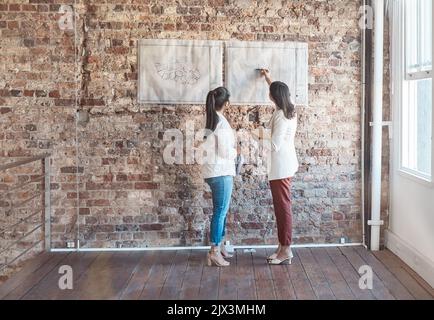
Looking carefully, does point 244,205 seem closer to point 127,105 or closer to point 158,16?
point 127,105

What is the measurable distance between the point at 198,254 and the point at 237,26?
2.30 metres

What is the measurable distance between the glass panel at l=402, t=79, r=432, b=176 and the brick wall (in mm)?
493

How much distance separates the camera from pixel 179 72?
4855mm

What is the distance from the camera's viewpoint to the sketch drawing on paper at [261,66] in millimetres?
4863

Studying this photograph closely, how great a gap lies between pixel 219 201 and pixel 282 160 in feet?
2.21

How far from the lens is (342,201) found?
16.5 ft

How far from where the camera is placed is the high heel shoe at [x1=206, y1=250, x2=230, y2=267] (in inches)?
174

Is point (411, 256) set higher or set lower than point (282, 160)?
lower

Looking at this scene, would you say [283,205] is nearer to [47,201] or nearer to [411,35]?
[411,35]

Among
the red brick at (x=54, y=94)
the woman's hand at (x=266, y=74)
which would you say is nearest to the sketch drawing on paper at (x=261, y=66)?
the woman's hand at (x=266, y=74)

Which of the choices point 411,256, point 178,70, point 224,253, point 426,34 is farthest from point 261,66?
point 411,256

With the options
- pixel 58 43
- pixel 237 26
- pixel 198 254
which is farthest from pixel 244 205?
pixel 58 43

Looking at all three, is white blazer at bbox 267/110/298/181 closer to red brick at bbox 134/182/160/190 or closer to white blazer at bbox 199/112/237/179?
white blazer at bbox 199/112/237/179

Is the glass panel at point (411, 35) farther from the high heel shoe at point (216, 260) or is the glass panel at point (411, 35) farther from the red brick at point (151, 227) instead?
the red brick at point (151, 227)
